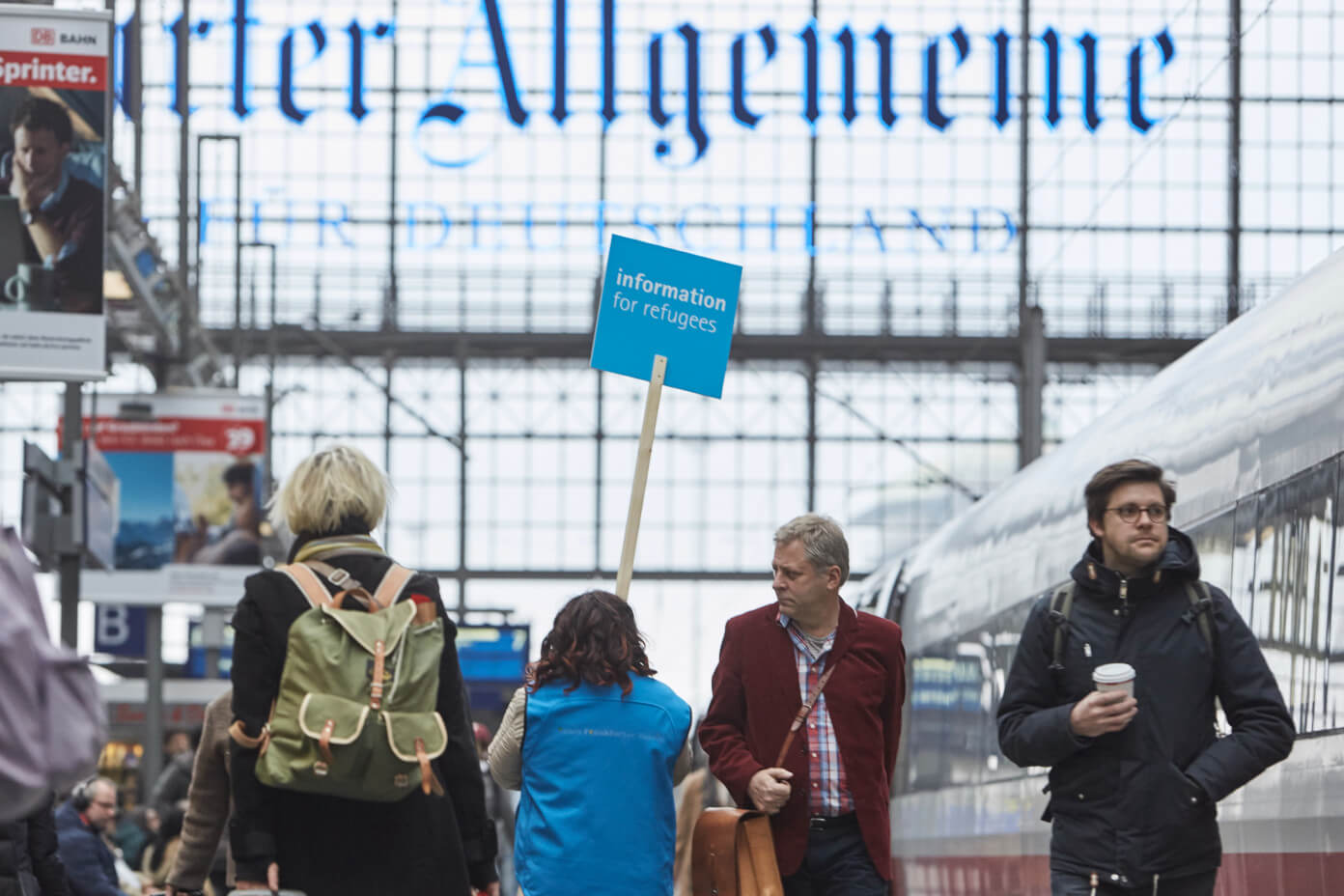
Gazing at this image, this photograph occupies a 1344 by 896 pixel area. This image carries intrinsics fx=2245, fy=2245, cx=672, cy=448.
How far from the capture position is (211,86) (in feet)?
123

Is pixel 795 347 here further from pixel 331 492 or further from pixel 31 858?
pixel 331 492

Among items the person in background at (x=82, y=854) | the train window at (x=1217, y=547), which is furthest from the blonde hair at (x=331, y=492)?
the person in background at (x=82, y=854)

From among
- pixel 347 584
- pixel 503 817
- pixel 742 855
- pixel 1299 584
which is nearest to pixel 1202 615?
pixel 742 855

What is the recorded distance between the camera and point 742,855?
547 centimetres

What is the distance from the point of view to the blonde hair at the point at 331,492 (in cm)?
486

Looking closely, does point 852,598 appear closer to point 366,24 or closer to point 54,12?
point 54,12

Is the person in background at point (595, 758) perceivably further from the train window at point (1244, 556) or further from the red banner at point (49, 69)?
the red banner at point (49, 69)

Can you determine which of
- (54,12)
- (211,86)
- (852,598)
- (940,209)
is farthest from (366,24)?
(54,12)

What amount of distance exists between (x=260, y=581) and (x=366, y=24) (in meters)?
33.6

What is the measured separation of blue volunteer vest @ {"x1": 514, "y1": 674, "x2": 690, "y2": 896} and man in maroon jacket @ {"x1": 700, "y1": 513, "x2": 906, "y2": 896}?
27cm

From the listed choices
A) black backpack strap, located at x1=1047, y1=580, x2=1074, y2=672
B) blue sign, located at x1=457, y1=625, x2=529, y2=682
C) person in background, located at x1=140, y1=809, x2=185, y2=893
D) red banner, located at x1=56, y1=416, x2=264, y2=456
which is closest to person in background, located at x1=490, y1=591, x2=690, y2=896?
black backpack strap, located at x1=1047, y1=580, x2=1074, y2=672

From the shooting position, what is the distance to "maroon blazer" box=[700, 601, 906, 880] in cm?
556

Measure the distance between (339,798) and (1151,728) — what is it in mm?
1727

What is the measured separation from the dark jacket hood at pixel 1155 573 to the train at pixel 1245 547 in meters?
1.53
